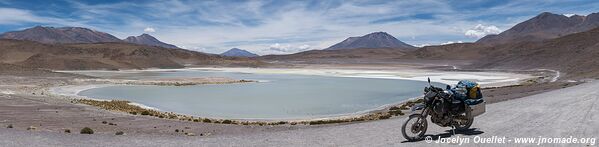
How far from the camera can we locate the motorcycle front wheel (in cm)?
1010

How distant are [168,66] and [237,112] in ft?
391

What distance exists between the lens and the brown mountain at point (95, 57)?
384 ft

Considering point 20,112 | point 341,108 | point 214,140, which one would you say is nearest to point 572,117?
point 214,140

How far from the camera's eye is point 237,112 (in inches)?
1059

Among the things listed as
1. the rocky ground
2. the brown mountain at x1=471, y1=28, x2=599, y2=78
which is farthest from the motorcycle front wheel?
the brown mountain at x1=471, y1=28, x2=599, y2=78

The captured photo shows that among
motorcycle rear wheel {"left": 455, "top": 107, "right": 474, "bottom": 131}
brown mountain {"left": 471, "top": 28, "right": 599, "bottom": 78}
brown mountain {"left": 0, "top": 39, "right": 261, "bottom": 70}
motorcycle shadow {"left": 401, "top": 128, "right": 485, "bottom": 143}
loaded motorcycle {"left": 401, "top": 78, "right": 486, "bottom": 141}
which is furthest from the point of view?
brown mountain {"left": 0, "top": 39, "right": 261, "bottom": 70}

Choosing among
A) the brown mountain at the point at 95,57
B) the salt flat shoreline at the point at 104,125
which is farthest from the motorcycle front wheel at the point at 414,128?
the brown mountain at the point at 95,57

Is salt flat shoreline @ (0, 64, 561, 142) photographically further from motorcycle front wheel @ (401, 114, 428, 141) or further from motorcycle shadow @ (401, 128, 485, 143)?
motorcycle shadow @ (401, 128, 485, 143)

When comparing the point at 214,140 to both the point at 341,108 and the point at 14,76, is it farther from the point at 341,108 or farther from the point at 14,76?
the point at 14,76

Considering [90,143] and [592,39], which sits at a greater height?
[592,39]

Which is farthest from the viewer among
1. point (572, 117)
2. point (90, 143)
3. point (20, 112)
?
point (20, 112)

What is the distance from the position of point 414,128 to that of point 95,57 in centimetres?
16748

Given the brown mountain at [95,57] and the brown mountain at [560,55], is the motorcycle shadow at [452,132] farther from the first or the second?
the brown mountain at [95,57]

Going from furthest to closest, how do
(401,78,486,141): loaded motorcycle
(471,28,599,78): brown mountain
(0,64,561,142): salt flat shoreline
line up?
(471,28,599,78): brown mountain
(0,64,561,142): salt flat shoreline
(401,78,486,141): loaded motorcycle
